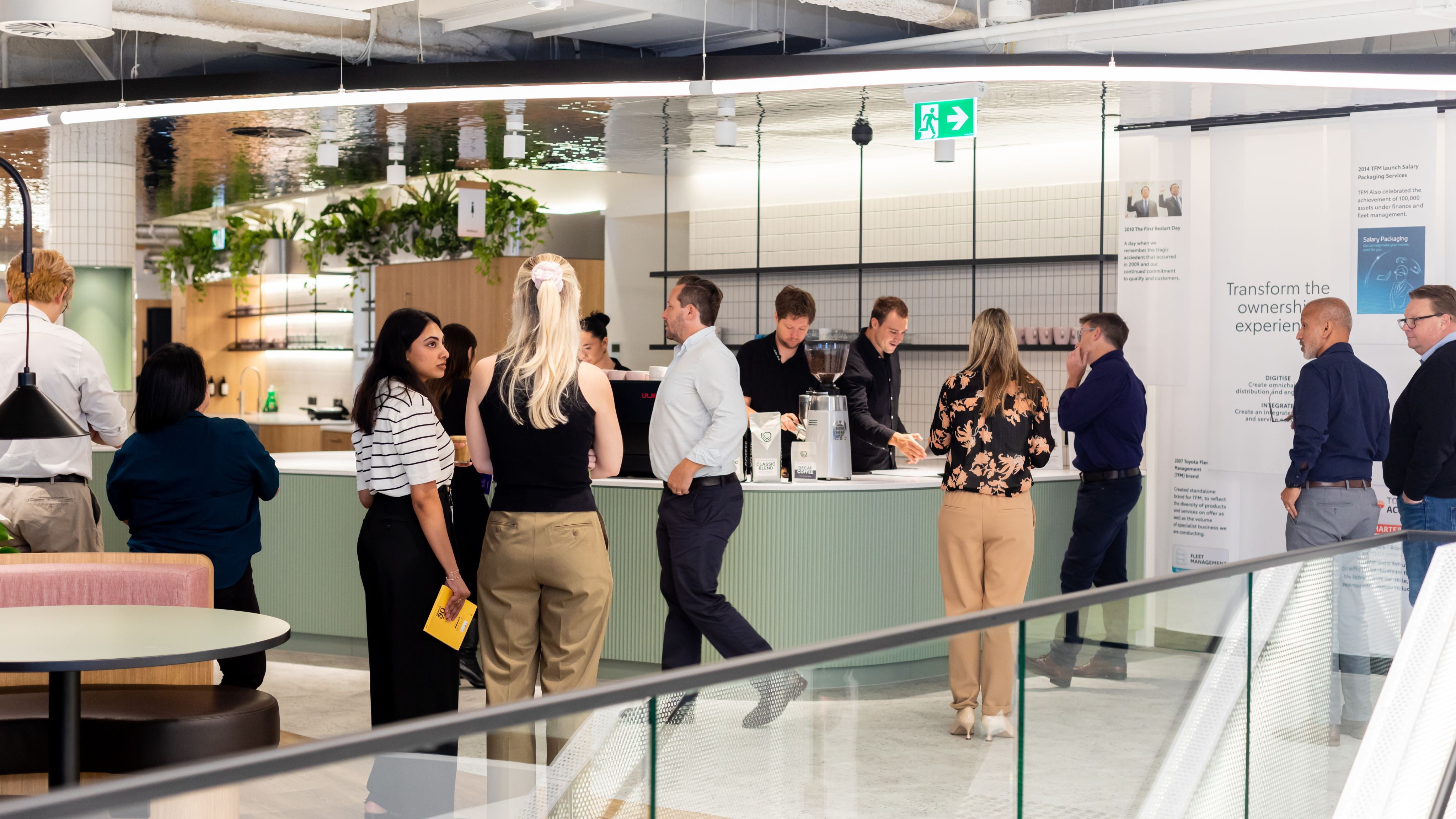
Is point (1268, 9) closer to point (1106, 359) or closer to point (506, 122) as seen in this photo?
point (1106, 359)

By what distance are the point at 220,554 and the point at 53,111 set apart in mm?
4392

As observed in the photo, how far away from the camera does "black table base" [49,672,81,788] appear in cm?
290

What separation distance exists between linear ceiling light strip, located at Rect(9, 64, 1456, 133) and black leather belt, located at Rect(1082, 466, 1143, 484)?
167cm

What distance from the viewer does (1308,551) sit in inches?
131

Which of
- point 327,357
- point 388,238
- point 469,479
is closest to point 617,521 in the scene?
point 469,479

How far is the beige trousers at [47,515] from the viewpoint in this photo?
15.2 ft

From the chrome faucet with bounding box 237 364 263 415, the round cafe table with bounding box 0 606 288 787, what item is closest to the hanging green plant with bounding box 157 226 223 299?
the chrome faucet with bounding box 237 364 263 415

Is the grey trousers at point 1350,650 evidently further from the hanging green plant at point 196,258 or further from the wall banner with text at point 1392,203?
the hanging green plant at point 196,258

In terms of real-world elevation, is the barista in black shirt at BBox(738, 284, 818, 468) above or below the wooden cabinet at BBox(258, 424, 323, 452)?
above

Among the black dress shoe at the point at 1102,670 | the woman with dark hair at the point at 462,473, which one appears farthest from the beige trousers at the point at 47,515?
the black dress shoe at the point at 1102,670

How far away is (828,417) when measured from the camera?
5.42 m

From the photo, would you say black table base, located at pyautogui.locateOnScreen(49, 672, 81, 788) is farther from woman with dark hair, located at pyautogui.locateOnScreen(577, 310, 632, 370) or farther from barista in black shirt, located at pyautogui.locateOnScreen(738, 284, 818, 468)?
woman with dark hair, located at pyautogui.locateOnScreen(577, 310, 632, 370)

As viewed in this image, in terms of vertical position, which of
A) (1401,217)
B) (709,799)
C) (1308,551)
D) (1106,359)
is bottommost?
(709,799)

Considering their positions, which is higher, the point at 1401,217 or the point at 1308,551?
the point at 1401,217
